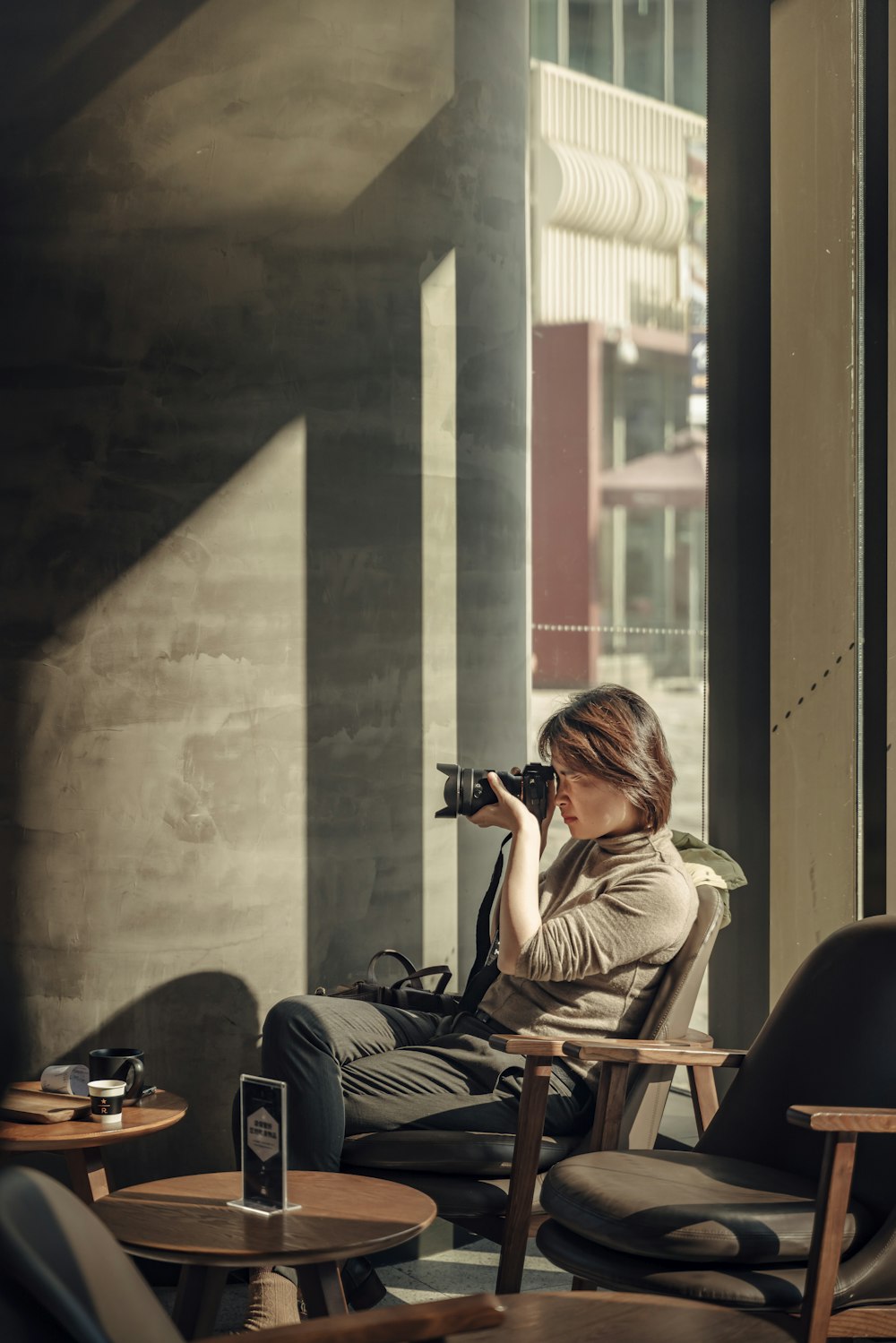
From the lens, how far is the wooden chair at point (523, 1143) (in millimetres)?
2516

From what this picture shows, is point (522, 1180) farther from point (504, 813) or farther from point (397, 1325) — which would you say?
point (397, 1325)

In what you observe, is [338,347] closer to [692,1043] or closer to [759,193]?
[759,193]

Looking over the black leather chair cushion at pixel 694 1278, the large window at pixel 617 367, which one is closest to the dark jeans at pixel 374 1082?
the black leather chair cushion at pixel 694 1278

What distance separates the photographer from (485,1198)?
2.57m

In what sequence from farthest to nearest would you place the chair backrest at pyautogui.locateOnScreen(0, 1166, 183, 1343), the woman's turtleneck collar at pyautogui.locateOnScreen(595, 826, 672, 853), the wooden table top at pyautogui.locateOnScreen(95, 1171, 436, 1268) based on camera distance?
the woman's turtleneck collar at pyautogui.locateOnScreen(595, 826, 672, 853)
the wooden table top at pyautogui.locateOnScreen(95, 1171, 436, 1268)
the chair backrest at pyautogui.locateOnScreen(0, 1166, 183, 1343)

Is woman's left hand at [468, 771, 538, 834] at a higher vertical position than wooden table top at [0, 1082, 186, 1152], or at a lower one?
higher

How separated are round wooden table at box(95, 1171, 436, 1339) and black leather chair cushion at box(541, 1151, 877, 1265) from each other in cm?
26

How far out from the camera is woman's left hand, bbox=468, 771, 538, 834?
2.86m

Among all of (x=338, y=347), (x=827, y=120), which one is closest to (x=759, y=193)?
(x=827, y=120)

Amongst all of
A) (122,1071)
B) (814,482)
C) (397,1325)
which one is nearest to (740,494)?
(814,482)

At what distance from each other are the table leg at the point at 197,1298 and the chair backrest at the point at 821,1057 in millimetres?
977

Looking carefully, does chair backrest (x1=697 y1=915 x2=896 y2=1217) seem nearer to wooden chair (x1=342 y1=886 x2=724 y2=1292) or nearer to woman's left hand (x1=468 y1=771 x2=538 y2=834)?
wooden chair (x1=342 y1=886 x2=724 y2=1292)

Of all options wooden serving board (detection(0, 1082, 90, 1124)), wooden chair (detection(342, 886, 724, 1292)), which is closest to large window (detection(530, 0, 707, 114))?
wooden chair (detection(342, 886, 724, 1292))

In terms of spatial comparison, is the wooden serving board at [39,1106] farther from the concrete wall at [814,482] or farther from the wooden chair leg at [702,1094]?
the concrete wall at [814,482]
